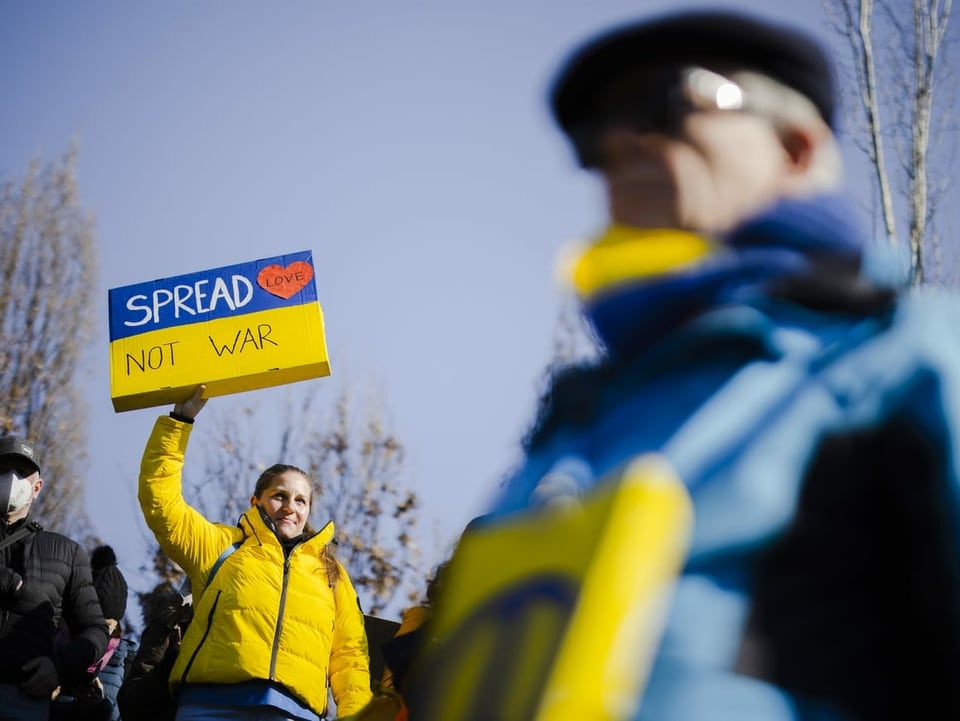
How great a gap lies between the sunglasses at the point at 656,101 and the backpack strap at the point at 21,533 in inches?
162

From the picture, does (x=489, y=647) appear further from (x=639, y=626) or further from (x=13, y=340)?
(x=13, y=340)

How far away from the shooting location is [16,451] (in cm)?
511

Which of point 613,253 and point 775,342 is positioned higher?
point 613,253

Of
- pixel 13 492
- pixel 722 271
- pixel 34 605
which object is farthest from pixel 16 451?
pixel 722 271

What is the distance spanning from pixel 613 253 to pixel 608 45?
311mm

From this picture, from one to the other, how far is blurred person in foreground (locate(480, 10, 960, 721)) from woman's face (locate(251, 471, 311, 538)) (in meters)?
3.45

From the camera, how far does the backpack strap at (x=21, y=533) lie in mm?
4785

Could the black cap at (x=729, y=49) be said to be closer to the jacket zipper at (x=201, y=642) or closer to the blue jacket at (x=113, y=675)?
the jacket zipper at (x=201, y=642)

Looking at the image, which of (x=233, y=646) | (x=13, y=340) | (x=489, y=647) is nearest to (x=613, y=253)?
(x=489, y=647)

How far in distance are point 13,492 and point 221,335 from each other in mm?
1192

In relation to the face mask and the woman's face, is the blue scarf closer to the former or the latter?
the woman's face

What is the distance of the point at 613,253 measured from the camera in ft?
3.88

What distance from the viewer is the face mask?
499 centimetres

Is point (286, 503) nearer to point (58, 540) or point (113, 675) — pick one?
point (58, 540)
